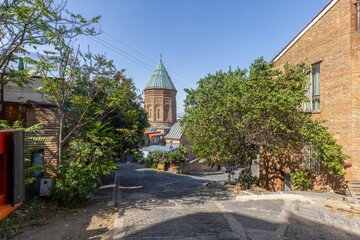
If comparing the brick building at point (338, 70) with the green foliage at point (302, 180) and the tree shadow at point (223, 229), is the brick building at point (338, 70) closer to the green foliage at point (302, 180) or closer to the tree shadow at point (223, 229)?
the green foliage at point (302, 180)

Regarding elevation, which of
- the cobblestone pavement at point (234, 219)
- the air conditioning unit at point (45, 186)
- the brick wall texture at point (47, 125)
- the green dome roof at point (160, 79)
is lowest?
the cobblestone pavement at point (234, 219)

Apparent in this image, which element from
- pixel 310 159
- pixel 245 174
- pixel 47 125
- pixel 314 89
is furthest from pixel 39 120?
pixel 314 89

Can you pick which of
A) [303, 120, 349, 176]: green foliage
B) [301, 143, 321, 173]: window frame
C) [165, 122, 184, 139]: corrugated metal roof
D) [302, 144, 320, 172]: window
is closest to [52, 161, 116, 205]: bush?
[303, 120, 349, 176]: green foliage

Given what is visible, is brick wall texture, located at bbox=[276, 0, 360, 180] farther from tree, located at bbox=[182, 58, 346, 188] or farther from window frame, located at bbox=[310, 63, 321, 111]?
tree, located at bbox=[182, 58, 346, 188]

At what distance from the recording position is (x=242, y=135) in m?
10.7

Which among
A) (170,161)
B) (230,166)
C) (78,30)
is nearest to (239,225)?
(230,166)

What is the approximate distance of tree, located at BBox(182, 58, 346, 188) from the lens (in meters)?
10.1

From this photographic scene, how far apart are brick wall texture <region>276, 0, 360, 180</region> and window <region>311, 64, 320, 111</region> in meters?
0.37

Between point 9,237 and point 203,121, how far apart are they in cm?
797

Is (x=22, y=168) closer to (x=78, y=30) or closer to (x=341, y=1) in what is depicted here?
(x=78, y=30)

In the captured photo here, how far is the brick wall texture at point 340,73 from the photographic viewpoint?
33.0ft

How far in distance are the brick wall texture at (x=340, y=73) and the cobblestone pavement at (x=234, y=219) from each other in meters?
3.05

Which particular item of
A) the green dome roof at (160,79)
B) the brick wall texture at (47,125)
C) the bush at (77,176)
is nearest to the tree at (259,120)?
the bush at (77,176)

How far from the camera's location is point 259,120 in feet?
33.4
